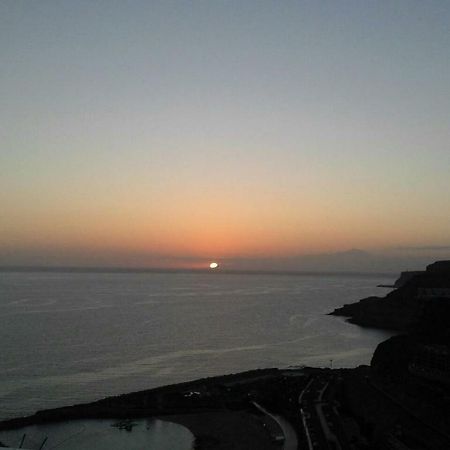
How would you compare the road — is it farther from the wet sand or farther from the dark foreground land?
the wet sand

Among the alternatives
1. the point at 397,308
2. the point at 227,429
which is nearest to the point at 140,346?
the point at 227,429

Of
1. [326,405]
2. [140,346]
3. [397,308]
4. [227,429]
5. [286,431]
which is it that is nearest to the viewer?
[286,431]

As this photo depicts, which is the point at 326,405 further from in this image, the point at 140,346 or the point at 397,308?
the point at 397,308

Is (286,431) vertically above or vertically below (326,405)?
below

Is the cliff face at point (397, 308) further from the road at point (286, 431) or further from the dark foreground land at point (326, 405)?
the road at point (286, 431)

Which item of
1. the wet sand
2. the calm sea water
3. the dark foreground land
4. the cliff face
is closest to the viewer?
the dark foreground land

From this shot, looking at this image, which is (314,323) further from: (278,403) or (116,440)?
(116,440)

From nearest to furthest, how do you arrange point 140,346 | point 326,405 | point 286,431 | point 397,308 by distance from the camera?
point 286,431 → point 326,405 → point 140,346 → point 397,308

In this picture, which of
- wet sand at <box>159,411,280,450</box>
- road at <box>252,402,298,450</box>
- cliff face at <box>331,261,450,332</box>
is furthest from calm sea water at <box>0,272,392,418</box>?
road at <box>252,402,298,450</box>
